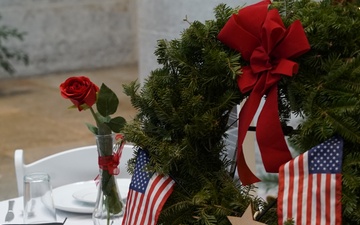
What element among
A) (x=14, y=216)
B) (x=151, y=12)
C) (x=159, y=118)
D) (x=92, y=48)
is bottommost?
(x=14, y=216)

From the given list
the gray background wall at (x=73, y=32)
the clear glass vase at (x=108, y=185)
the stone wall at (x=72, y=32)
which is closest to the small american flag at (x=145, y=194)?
the clear glass vase at (x=108, y=185)

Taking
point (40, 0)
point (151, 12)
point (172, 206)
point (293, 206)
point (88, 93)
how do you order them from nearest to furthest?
1. point (293, 206)
2. point (172, 206)
3. point (88, 93)
4. point (151, 12)
5. point (40, 0)

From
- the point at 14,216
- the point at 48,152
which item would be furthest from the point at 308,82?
the point at 48,152

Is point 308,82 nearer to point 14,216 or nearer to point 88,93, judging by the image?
point 88,93

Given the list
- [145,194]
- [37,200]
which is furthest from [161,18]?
[145,194]

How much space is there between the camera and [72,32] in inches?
380

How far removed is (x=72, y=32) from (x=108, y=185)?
321 inches

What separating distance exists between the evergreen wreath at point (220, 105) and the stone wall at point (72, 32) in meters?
8.14

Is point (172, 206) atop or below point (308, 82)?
below

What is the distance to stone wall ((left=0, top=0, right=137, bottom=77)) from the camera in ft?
30.6

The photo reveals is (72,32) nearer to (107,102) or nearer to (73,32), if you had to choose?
(73,32)

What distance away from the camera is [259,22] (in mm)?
1173

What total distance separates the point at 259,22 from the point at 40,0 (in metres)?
8.55

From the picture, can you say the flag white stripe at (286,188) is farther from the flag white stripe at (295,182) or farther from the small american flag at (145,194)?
the small american flag at (145,194)
